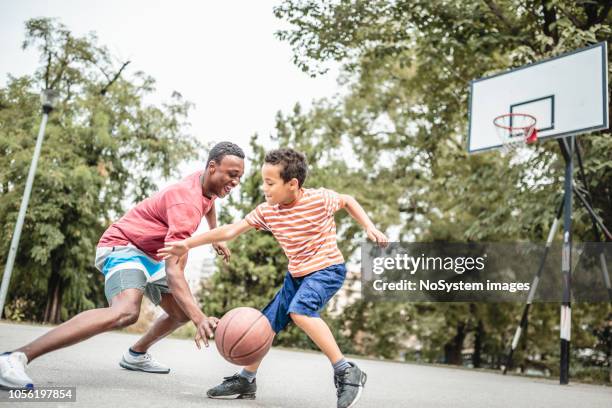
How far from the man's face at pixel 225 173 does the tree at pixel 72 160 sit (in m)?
11.9

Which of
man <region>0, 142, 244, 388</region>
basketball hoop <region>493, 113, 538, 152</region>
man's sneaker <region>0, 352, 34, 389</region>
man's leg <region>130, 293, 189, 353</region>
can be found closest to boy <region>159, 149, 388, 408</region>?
Result: man <region>0, 142, 244, 388</region>

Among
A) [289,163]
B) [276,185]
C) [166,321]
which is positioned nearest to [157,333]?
[166,321]

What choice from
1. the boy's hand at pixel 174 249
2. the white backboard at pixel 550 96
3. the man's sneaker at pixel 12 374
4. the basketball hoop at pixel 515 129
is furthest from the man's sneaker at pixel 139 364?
the basketball hoop at pixel 515 129

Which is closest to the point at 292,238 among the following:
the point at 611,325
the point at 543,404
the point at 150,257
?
the point at 150,257

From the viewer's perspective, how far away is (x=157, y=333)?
433 centimetres

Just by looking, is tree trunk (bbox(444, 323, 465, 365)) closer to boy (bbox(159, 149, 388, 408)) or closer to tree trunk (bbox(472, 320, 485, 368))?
tree trunk (bbox(472, 320, 485, 368))

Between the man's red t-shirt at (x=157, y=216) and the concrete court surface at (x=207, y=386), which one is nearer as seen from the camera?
the concrete court surface at (x=207, y=386)

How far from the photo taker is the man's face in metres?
3.69

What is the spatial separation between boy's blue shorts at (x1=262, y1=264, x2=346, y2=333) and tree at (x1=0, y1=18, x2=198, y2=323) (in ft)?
40.1

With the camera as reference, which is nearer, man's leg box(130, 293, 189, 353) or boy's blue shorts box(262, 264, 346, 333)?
boy's blue shorts box(262, 264, 346, 333)

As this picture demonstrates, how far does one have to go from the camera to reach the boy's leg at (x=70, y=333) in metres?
3.03

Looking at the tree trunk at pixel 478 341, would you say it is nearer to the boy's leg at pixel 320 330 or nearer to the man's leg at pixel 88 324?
the boy's leg at pixel 320 330

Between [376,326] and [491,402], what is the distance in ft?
52.4

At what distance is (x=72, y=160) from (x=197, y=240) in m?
13.4
